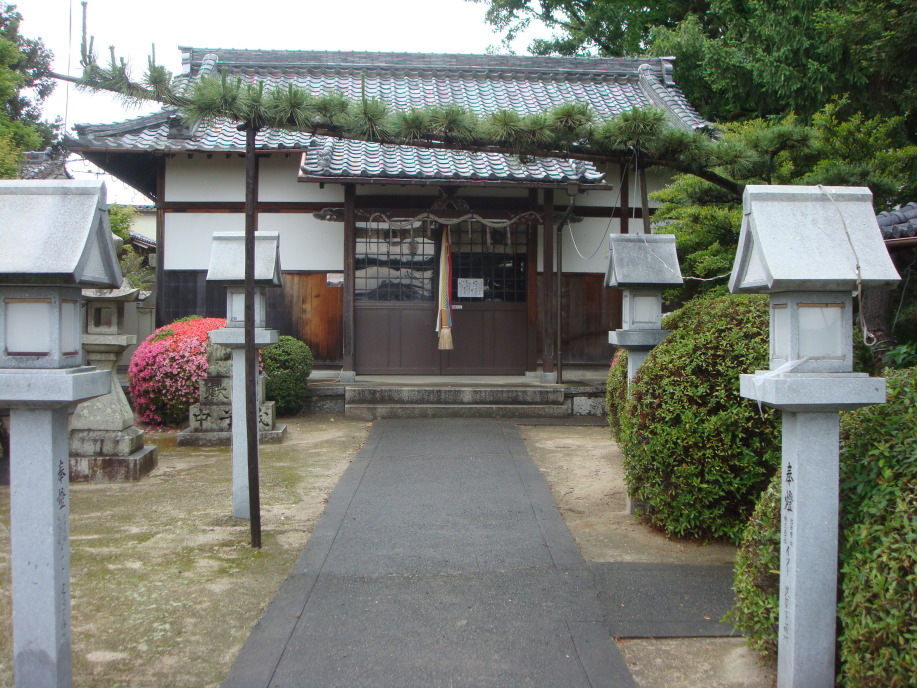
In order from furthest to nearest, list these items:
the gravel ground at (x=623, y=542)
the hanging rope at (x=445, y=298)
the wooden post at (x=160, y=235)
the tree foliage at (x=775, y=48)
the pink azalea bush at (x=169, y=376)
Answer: the wooden post at (x=160, y=235) < the hanging rope at (x=445, y=298) < the pink azalea bush at (x=169, y=376) < the tree foliage at (x=775, y=48) < the gravel ground at (x=623, y=542)

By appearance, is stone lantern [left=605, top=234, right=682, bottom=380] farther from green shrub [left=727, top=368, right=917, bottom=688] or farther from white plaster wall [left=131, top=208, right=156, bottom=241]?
white plaster wall [left=131, top=208, right=156, bottom=241]

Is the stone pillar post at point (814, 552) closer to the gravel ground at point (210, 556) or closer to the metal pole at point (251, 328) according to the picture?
the gravel ground at point (210, 556)

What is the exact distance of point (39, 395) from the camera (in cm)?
288

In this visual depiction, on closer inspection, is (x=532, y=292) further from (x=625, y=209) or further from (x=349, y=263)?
(x=349, y=263)

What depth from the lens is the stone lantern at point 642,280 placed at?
19.1 feet

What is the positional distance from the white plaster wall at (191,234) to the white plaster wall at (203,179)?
303mm

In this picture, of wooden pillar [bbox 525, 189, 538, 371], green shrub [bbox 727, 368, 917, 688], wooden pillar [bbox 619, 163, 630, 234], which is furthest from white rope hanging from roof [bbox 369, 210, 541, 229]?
green shrub [bbox 727, 368, 917, 688]

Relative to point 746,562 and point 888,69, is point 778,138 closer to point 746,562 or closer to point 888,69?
point 746,562

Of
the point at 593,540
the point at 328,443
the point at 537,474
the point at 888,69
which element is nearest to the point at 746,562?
the point at 593,540

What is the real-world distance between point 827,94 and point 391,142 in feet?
32.0

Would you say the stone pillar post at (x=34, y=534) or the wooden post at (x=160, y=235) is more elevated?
the wooden post at (x=160, y=235)

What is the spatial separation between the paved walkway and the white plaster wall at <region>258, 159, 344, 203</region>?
7.14 metres

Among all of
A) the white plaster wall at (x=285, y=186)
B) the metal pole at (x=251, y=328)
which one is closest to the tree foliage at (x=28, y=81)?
the white plaster wall at (x=285, y=186)

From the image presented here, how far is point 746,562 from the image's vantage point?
3.37 metres
